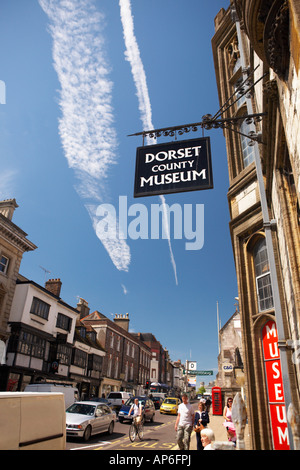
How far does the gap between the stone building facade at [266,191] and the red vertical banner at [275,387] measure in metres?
0.03

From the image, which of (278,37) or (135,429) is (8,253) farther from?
(278,37)

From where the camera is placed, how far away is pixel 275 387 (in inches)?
368

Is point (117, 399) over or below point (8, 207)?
below

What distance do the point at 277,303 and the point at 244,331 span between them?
14.9 feet

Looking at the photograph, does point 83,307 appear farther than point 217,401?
Yes

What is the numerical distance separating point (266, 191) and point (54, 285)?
2964 cm

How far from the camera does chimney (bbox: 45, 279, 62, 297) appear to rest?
111 ft

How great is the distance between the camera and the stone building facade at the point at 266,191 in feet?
14.9

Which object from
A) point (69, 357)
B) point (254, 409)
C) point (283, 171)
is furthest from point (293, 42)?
point (69, 357)

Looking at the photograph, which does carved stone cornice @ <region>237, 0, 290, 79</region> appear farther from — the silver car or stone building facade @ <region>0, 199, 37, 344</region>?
stone building facade @ <region>0, 199, 37, 344</region>

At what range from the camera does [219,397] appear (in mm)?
26516

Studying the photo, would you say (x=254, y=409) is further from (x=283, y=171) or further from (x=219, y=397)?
(x=219, y=397)

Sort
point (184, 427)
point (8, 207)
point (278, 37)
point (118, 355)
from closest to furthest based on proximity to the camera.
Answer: point (278, 37) → point (184, 427) → point (8, 207) → point (118, 355)

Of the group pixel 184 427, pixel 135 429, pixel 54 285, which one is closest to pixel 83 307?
pixel 54 285
